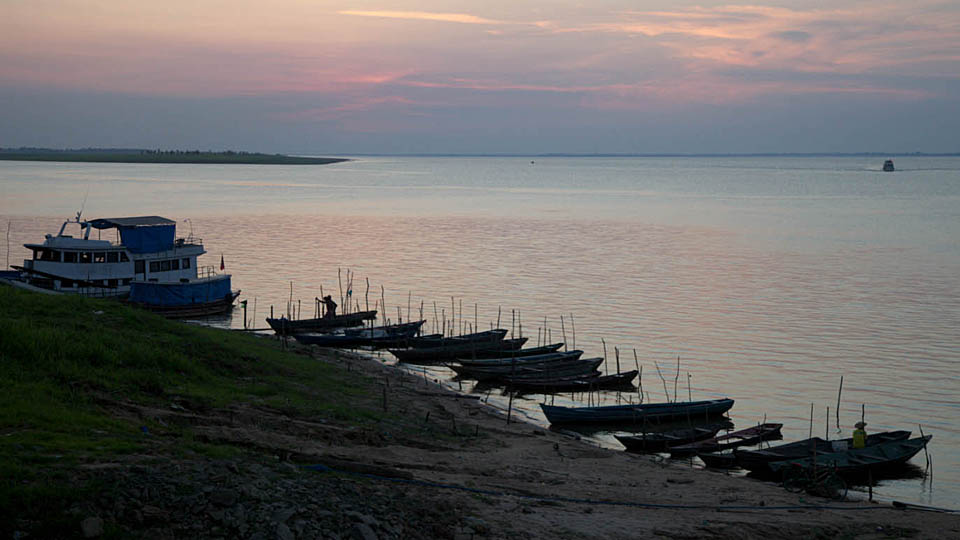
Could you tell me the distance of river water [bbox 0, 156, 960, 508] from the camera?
30.9 metres

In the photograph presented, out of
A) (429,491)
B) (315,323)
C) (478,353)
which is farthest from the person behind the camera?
(315,323)

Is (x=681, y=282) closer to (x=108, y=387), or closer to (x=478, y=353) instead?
(x=478, y=353)

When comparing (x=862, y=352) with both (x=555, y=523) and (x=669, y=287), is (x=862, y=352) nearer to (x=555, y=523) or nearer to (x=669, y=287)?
(x=669, y=287)

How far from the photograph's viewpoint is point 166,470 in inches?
488

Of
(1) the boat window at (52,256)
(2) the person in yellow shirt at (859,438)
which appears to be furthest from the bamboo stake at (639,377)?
(1) the boat window at (52,256)

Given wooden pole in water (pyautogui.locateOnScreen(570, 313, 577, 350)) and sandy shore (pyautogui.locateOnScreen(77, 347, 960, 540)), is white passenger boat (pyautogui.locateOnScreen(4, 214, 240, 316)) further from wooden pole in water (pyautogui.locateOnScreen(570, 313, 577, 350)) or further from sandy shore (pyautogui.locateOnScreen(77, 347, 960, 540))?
sandy shore (pyautogui.locateOnScreen(77, 347, 960, 540))

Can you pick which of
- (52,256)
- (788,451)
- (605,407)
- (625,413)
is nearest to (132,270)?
(52,256)

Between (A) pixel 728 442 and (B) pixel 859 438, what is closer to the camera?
(B) pixel 859 438

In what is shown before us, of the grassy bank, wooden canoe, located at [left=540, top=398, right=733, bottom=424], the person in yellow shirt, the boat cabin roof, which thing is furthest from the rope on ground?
the boat cabin roof

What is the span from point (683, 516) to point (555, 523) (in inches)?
119

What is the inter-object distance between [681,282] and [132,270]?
32436 millimetres

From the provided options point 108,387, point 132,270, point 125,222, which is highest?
point 125,222

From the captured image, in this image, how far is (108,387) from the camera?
1761cm

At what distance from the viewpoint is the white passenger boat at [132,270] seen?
40.2m
